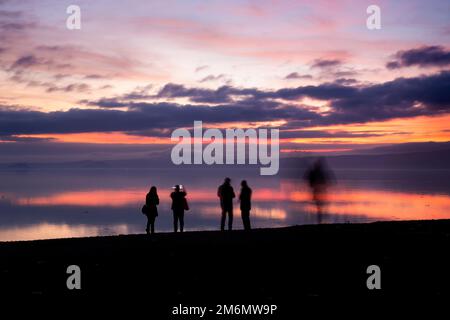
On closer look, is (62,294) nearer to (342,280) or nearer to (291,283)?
(291,283)

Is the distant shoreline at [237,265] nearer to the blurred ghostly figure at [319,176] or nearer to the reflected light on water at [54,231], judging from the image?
the blurred ghostly figure at [319,176]

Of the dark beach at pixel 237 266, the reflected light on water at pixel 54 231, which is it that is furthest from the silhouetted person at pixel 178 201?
the reflected light on water at pixel 54 231

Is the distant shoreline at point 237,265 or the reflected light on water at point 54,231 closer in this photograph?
the distant shoreline at point 237,265

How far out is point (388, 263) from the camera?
13.1m

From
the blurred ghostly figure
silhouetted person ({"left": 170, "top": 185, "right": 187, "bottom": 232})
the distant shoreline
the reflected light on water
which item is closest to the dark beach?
the distant shoreline

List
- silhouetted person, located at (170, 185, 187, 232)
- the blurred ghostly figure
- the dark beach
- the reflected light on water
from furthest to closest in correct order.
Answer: the reflected light on water, the blurred ghostly figure, silhouetted person, located at (170, 185, 187, 232), the dark beach

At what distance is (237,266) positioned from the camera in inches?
516

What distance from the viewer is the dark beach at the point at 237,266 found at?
35.0 ft

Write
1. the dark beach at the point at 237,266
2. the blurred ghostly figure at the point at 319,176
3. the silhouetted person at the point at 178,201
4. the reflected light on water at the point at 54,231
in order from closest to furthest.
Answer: the dark beach at the point at 237,266 < the silhouetted person at the point at 178,201 < the blurred ghostly figure at the point at 319,176 < the reflected light on water at the point at 54,231

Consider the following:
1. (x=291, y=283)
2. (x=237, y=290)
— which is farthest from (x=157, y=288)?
(x=291, y=283)

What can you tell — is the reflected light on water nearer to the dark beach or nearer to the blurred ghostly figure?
the blurred ghostly figure

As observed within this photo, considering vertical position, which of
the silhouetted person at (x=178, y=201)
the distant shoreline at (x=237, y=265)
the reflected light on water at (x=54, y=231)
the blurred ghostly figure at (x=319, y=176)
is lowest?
the distant shoreline at (x=237, y=265)

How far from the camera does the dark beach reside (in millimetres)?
10672

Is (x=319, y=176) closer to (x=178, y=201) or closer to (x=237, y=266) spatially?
(x=178, y=201)
